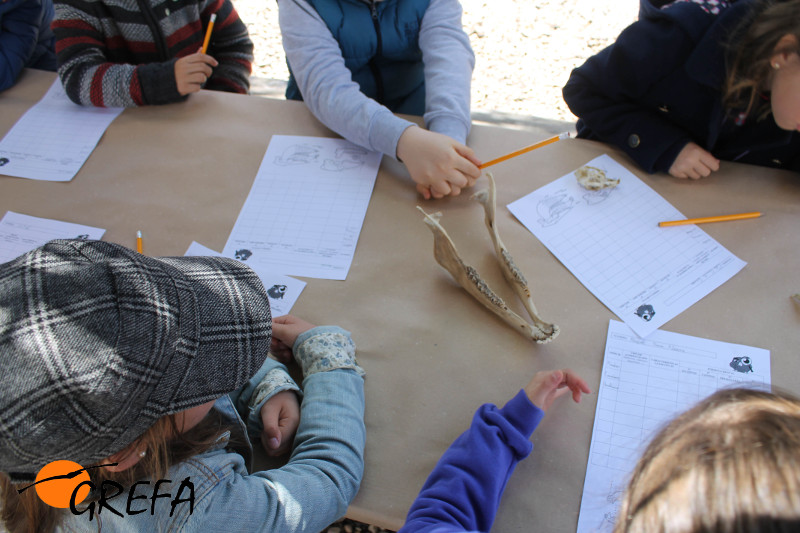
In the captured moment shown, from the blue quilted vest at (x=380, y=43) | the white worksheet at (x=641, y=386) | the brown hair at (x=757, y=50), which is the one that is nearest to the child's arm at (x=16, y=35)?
the blue quilted vest at (x=380, y=43)

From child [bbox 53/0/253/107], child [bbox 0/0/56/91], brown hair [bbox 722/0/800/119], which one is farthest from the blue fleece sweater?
child [bbox 0/0/56/91]

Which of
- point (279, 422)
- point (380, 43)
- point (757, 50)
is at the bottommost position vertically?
point (279, 422)

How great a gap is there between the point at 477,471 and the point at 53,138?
1302 mm

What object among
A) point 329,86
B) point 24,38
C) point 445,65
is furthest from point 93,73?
point 445,65

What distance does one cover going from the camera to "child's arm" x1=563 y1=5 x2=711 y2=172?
1.15m

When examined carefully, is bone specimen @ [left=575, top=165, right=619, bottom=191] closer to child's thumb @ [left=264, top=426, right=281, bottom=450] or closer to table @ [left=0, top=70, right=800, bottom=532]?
table @ [left=0, top=70, right=800, bottom=532]

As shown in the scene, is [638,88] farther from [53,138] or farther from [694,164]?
[53,138]

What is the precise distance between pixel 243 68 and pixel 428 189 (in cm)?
91

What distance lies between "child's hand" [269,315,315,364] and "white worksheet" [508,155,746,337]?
1.67 feet

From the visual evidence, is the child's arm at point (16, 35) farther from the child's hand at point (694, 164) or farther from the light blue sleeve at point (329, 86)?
the child's hand at point (694, 164)

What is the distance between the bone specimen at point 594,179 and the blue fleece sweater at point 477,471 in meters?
0.56

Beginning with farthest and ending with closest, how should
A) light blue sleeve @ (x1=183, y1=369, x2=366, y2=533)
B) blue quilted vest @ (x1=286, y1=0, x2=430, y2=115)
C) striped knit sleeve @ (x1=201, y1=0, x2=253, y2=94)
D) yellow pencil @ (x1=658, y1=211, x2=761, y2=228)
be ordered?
1. striped knit sleeve @ (x1=201, y1=0, x2=253, y2=94)
2. blue quilted vest @ (x1=286, y1=0, x2=430, y2=115)
3. yellow pencil @ (x1=658, y1=211, x2=761, y2=228)
4. light blue sleeve @ (x1=183, y1=369, x2=366, y2=533)

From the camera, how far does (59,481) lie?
0.57 m

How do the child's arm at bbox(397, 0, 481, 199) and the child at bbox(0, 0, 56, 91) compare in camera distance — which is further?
the child at bbox(0, 0, 56, 91)
